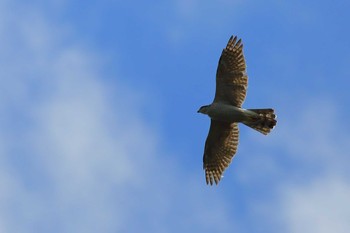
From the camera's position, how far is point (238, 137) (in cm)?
2811

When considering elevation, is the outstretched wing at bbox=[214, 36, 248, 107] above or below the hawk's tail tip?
above

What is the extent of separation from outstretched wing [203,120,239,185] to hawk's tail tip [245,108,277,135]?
3.98 feet

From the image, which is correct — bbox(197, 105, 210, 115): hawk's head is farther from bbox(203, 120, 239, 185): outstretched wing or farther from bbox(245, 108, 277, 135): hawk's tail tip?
bbox(245, 108, 277, 135): hawk's tail tip

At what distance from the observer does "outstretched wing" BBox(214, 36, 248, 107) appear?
26719 millimetres

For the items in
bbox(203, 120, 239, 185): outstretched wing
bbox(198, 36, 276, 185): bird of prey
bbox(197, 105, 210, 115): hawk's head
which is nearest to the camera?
bbox(198, 36, 276, 185): bird of prey

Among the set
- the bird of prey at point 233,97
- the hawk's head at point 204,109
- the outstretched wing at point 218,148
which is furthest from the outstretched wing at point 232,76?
the outstretched wing at point 218,148

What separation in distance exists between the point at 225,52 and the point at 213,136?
2.92 metres

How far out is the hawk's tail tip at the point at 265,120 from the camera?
1052 inches

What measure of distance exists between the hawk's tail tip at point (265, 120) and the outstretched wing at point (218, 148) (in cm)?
121

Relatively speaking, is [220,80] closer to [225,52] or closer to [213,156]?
[225,52]

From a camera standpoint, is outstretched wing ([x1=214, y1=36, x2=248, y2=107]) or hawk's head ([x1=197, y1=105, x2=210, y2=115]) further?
hawk's head ([x1=197, y1=105, x2=210, y2=115])

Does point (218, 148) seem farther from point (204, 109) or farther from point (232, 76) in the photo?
point (232, 76)

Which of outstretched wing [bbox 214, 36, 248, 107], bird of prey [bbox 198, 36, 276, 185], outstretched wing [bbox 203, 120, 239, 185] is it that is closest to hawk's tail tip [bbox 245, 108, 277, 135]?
bird of prey [bbox 198, 36, 276, 185]

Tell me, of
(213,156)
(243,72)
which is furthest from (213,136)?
(243,72)
